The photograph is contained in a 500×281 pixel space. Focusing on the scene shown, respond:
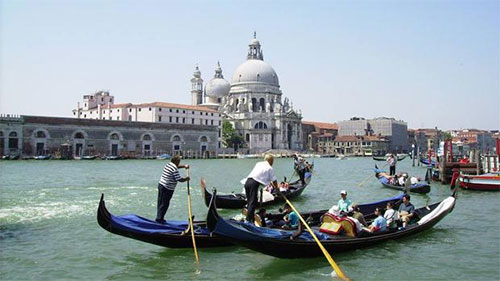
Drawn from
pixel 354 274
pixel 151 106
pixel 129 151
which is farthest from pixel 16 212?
pixel 151 106

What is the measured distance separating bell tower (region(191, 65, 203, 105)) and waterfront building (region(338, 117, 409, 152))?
2344cm

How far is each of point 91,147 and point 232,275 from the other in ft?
113

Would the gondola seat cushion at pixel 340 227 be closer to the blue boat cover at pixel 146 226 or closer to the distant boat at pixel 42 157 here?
the blue boat cover at pixel 146 226

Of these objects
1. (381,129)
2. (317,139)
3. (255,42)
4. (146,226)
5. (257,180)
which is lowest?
(146,226)

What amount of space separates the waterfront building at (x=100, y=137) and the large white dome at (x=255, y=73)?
16784 mm

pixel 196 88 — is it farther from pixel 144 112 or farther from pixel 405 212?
pixel 405 212

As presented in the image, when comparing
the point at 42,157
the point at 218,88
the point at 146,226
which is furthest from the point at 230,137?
the point at 146,226

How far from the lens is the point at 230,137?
55562 mm

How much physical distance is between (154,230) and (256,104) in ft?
186

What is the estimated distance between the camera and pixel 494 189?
13.6 m

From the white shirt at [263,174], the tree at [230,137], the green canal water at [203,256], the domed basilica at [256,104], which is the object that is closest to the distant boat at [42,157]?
the tree at [230,137]

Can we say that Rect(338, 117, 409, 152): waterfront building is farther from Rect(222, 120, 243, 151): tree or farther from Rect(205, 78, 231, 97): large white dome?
Rect(222, 120, 243, 151): tree

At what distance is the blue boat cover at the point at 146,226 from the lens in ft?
18.2

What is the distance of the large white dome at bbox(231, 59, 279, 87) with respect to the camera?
62344 mm
